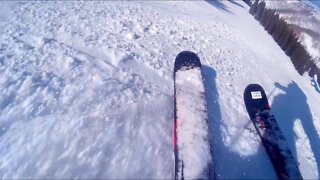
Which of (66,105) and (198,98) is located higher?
(198,98)

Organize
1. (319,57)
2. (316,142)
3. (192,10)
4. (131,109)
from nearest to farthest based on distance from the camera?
(131,109)
(316,142)
(319,57)
(192,10)

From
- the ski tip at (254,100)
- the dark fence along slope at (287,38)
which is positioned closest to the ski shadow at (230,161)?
the ski tip at (254,100)

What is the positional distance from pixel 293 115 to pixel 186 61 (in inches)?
85.1

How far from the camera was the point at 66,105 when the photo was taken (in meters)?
3.92

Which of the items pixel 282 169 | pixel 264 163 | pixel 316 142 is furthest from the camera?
pixel 316 142

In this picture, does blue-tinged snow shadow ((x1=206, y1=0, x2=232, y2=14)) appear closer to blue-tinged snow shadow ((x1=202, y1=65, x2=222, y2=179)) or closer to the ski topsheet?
blue-tinged snow shadow ((x1=202, y1=65, x2=222, y2=179))

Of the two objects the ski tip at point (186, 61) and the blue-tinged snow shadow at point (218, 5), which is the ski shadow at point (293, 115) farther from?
the blue-tinged snow shadow at point (218, 5)

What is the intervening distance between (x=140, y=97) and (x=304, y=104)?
10.9 ft

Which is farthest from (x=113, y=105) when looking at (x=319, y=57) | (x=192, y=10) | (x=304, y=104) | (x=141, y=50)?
(x=319, y=57)

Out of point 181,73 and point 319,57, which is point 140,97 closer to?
point 181,73

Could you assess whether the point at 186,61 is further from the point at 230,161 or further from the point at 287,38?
the point at 287,38

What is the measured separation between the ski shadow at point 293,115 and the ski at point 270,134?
0.41 meters

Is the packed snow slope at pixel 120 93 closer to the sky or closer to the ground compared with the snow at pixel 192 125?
closer to the ground

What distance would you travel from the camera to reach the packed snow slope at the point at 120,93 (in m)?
3.40
